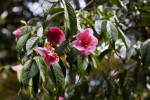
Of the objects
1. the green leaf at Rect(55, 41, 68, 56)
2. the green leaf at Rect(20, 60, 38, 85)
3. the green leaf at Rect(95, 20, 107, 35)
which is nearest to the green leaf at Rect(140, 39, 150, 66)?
the green leaf at Rect(95, 20, 107, 35)

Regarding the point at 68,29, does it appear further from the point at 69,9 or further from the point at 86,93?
the point at 86,93

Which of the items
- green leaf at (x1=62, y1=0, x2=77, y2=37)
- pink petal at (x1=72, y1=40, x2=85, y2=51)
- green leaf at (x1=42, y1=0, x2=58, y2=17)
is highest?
green leaf at (x1=42, y1=0, x2=58, y2=17)

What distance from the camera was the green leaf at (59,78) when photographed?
592 millimetres

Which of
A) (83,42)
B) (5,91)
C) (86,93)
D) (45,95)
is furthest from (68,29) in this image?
(5,91)

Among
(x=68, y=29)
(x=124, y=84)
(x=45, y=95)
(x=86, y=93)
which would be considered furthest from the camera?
(x=124, y=84)

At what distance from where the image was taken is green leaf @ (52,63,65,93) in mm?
592

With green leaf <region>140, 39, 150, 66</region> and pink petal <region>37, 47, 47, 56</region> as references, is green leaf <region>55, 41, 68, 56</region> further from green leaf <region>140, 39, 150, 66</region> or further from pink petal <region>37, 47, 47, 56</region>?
green leaf <region>140, 39, 150, 66</region>

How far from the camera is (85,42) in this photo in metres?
0.71

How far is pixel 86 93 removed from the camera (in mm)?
1008

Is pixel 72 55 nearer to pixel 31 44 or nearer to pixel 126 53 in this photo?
pixel 31 44

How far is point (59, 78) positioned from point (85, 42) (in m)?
0.19

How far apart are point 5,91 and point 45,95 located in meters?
3.05

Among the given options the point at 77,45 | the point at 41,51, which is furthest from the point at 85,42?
the point at 41,51

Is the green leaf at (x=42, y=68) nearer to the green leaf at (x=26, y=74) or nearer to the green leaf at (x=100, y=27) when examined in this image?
the green leaf at (x=26, y=74)
